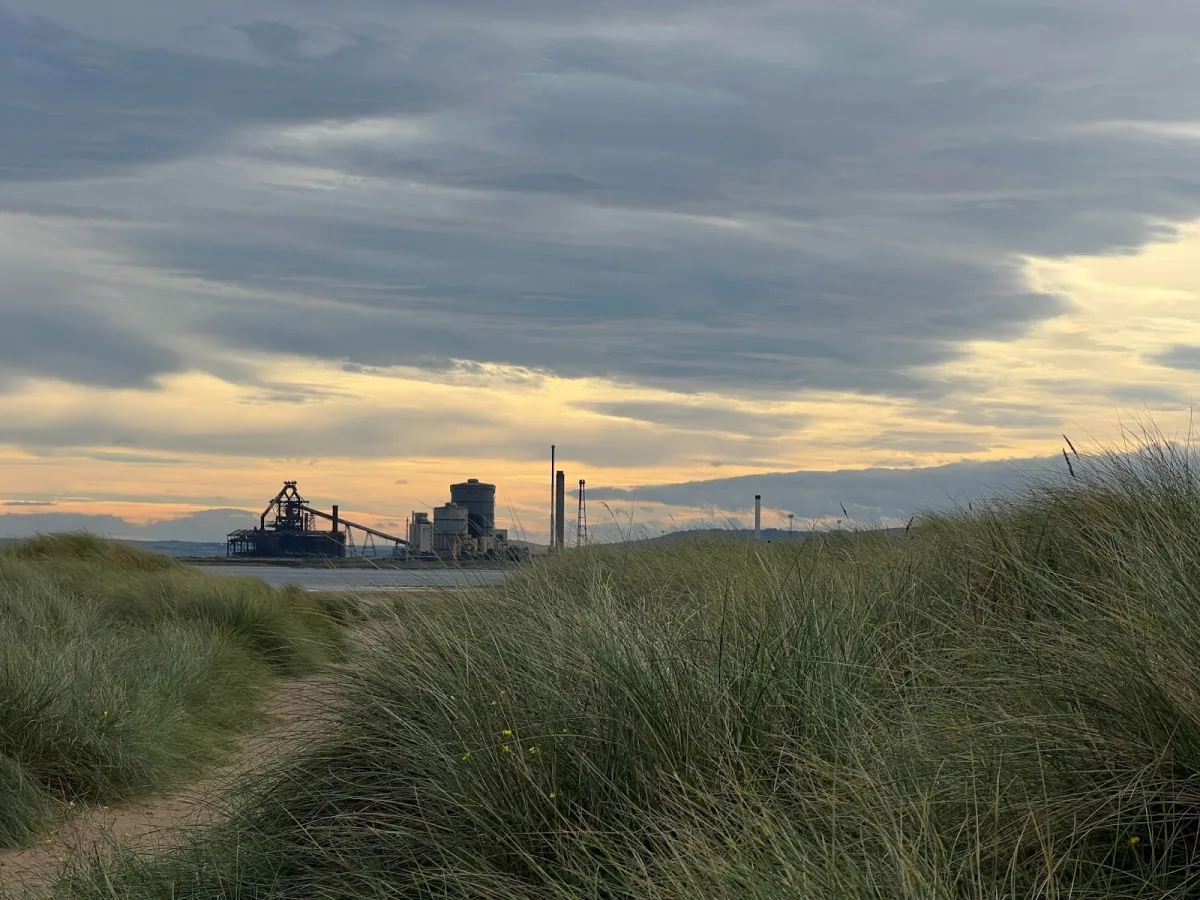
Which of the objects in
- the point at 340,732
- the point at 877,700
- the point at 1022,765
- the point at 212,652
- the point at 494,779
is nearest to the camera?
the point at 1022,765

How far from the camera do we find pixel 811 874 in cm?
295

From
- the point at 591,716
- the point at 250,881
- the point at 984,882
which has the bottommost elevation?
the point at 250,881

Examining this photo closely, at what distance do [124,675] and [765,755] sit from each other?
230 inches

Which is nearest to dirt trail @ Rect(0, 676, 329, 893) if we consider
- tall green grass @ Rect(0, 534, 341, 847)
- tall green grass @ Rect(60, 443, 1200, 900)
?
tall green grass @ Rect(0, 534, 341, 847)

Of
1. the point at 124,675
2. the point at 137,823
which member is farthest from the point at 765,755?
the point at 124,675

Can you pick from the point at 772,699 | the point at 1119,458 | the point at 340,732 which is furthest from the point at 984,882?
the point at 1119,458

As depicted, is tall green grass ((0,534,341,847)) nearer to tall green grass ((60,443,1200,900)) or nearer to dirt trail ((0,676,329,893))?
dirt trail ((0,676,329,893))

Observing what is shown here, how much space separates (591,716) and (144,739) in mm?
4464

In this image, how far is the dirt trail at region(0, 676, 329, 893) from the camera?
536 centimetres

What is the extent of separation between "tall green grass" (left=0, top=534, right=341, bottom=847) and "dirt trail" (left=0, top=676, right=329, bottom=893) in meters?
0.16

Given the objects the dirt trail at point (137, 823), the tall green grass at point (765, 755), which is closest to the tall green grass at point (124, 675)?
the dirt trail at point (137, 823)

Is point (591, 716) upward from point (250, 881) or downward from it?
upward

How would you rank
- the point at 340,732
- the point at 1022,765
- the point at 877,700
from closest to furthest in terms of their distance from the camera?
the point at 1022,765
the point at 877,700
the point at 340,732

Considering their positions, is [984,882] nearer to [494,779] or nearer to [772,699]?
[772,699]
